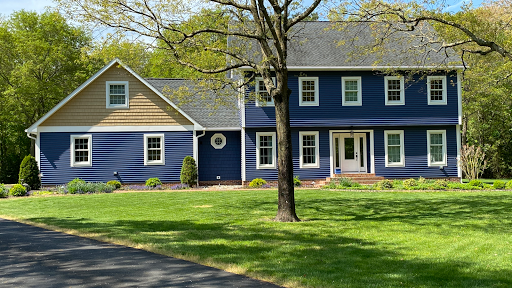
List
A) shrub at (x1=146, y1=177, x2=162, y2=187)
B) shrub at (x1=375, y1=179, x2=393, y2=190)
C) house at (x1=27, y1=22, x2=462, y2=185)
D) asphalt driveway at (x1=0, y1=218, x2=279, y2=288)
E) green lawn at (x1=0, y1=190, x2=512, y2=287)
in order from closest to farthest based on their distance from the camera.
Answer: asphalt driveway at (x1=0, y1=218, x2=279, y2=288)
green lawn at (x1=0, y1=190, x2=512, y2=287)
shrub at (x1=375, y1=179, x2=393, y2=190)
shrub at (x1=146, y1=177, x2=162, y2=187)
house at (x1=27, y1=22, x2=462, y2=185)

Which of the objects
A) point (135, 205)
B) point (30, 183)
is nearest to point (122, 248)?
point (135, 205)

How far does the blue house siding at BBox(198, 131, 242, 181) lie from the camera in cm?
2494

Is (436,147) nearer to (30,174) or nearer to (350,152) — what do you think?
(350,152)

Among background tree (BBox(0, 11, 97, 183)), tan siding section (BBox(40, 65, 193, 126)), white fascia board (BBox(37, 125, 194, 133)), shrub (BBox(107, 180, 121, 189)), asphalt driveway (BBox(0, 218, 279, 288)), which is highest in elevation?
background tree (BBox(0, 11, 97, 183))

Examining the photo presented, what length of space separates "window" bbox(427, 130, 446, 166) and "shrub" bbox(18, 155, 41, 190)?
62.2 ft

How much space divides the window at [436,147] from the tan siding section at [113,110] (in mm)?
12086

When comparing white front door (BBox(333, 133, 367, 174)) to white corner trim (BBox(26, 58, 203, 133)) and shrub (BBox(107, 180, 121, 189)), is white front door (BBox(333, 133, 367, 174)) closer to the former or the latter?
white corner trim (BBox(26, 58, 203, 133))

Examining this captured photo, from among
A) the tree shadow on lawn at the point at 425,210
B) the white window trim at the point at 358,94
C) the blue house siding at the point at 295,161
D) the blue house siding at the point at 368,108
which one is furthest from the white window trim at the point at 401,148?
the tree shadow on lawn at the point at 425,210

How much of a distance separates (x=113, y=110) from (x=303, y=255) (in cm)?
1798

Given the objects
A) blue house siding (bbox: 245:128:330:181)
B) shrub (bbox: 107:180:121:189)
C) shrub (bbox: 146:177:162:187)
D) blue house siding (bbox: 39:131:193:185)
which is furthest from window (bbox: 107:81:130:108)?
blue house siding (bbox: 245:128:330:181)

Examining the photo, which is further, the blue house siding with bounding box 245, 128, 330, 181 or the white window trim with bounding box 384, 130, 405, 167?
the white window trim with bounding box 384, 130, 405, 167

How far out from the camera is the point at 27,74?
3538 centimetres

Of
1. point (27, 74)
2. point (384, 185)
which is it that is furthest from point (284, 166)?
point (27, 74)

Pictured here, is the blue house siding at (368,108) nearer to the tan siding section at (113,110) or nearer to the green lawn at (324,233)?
the tan siding section at (113,110)
